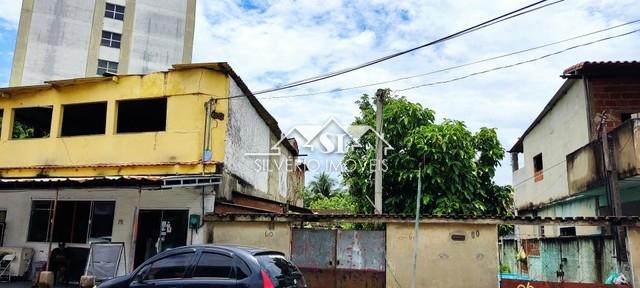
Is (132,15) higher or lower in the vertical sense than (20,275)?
higher

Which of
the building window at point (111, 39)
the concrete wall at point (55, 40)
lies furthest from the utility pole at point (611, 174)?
the building window at point (111, 39)

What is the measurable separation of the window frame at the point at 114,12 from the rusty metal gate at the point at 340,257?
30.1 meters

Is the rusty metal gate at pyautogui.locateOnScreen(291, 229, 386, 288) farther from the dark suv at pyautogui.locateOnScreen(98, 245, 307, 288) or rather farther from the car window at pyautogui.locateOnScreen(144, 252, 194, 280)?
the car window at pyautogui.locateOnScreen(144, 252, 194, 280)

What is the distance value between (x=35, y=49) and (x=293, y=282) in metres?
32.8

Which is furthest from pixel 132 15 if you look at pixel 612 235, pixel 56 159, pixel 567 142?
pixel 612 235

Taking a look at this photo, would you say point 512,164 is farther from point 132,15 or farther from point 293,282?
point 132,15

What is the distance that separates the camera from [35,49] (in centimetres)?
3136

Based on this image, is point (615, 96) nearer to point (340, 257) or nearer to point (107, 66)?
point (340, 257)

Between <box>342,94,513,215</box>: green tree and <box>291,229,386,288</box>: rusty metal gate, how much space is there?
17.2 feet

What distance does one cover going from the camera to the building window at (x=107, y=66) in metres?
32.6

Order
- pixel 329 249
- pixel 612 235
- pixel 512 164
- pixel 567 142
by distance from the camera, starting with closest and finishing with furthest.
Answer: pixel 612 235 < pixel 329 249 < pixel 567 142 < pixel 512 164

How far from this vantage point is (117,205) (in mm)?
12094

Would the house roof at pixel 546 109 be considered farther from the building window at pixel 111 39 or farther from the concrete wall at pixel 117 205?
the building window at pixel 111 39

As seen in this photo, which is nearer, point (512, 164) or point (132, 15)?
Answer: point (512, 164)
